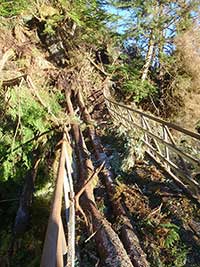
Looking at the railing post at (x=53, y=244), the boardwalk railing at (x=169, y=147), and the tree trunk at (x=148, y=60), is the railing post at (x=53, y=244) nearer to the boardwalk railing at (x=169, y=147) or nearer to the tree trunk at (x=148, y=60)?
the boardwalk railing at (x=169, y=147)

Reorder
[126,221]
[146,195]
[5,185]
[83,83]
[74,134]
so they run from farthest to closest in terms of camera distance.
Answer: [83,83]
[74,134]
[5,185]
[146,195]
[126,221]

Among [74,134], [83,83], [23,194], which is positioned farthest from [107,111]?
[23,194]

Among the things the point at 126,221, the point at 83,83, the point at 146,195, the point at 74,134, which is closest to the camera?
the point at 126,221

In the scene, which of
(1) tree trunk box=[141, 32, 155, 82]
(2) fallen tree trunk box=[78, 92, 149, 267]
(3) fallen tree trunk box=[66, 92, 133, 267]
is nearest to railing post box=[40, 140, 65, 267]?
(3) fallen tree trunk box=[66, 92, 133, 267]

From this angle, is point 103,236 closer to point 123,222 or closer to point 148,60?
point 123,222

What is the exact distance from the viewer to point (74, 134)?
5.50 m

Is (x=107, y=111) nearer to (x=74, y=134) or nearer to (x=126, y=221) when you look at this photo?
(x=74, y=134)

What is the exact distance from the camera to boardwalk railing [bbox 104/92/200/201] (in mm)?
3121

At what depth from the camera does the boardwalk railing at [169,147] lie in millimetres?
3121

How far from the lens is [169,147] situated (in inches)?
128

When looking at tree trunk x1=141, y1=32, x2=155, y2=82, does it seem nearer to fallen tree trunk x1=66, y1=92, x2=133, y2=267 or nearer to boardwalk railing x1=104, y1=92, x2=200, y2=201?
boardwalk railing x1=104, y1=92, x2=200, y2=201

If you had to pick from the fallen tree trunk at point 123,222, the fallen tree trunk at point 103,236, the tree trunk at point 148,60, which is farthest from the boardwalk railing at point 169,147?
the tree trunk at point 148,60

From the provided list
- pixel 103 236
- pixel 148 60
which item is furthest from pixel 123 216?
pixel 148 60

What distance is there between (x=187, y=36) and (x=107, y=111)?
109 inches
